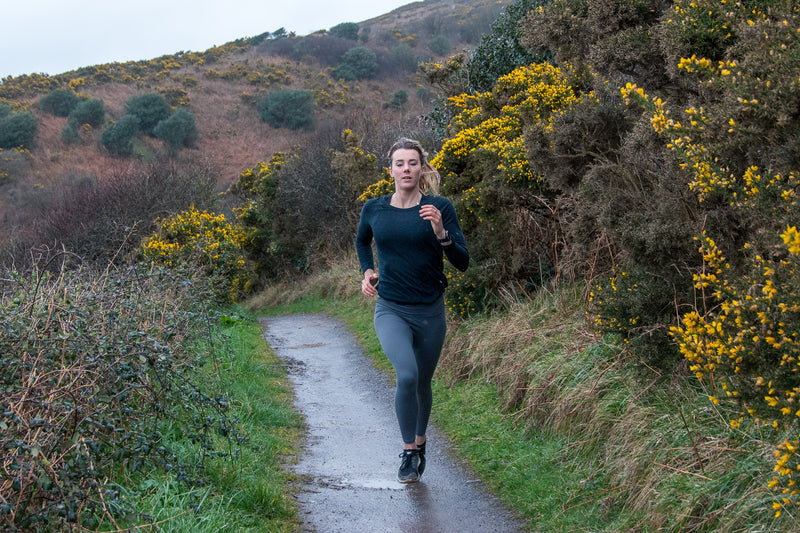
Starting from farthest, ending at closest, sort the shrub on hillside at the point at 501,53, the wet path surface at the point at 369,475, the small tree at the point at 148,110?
the small tree at the point at 148,110 → the shrub on hillside at the point at 501,53 → the wet path surface at the point at 369,475

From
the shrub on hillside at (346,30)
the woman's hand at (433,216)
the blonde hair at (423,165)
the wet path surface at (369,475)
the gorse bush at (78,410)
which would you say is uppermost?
the shrub on hillside at (346,30)

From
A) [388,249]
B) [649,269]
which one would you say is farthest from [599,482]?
[388,249]

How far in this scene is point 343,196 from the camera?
21.1m

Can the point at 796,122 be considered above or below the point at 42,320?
above

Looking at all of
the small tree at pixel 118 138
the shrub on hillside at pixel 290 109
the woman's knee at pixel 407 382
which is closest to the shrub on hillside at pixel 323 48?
the shrub on hillside at pixel 290 109

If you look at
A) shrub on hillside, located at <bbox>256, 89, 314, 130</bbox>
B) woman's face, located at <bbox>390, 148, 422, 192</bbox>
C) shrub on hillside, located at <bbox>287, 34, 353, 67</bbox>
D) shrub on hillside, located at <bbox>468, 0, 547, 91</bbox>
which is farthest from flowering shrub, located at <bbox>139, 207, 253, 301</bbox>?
shrub on hillside, located at <bbox>287, 34, 353, 67</bbox>

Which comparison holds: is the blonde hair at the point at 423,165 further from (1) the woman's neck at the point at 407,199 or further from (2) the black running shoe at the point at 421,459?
(2) the black running shoe at the point at 421,459

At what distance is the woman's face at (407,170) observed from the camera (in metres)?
4.90

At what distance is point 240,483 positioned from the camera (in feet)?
14.9

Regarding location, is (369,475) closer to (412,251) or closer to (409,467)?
(409,467)

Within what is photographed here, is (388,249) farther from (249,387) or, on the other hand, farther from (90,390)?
(249,387)

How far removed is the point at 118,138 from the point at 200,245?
31.4 meters

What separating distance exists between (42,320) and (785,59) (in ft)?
13.5

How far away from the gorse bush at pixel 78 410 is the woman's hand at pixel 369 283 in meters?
1.19
